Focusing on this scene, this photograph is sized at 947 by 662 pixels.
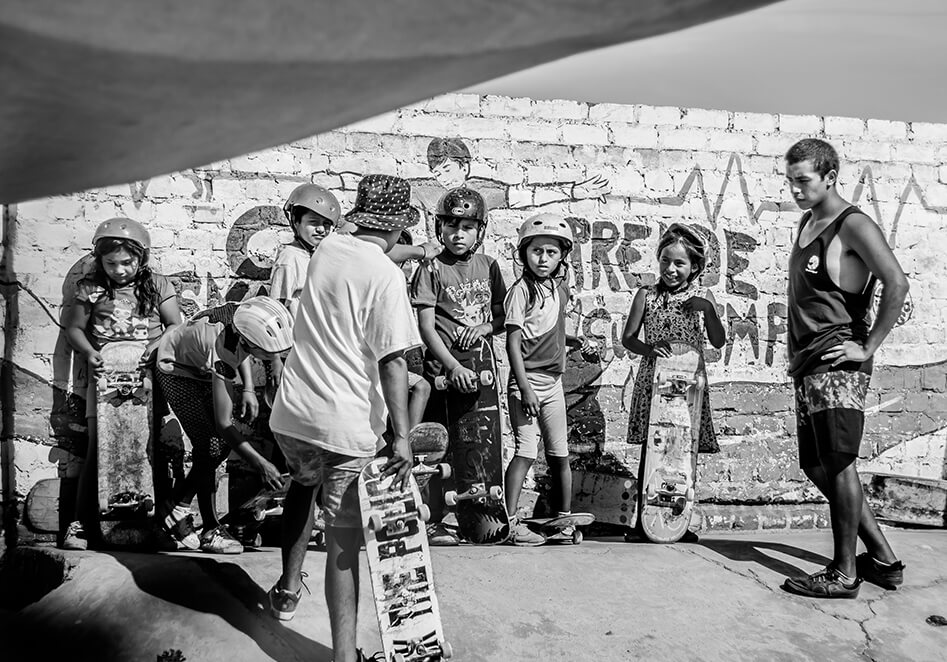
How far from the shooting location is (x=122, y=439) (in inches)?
187

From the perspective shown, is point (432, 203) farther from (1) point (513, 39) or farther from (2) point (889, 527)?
(1) point (513, 39)

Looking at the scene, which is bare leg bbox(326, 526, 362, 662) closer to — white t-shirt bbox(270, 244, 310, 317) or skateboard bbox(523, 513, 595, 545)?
white t-shirt bbox(270, 244, 310, 317)

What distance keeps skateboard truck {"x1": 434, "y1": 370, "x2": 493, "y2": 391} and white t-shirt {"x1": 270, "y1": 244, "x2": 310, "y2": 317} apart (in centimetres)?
86

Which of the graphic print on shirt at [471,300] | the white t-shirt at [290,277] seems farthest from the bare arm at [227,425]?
the graphic print on shirt at [471,300]

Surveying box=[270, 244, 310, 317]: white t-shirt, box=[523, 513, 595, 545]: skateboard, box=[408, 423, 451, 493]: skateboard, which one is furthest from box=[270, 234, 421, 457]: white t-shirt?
box=[523, 513, 595, 545]: skateboard

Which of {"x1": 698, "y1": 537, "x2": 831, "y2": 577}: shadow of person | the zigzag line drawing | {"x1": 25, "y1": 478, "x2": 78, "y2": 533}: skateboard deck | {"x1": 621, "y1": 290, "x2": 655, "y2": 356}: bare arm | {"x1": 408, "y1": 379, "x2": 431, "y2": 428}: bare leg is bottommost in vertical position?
{"x1": 698, "y1": 537, "x2": 831, "y2": 577}: shadow of person

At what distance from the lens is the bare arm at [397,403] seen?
309cm

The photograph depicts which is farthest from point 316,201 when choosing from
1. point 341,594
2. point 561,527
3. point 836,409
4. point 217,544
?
point 836,409

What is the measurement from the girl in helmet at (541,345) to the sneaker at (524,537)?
15cm

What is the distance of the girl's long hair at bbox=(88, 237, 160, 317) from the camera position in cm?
487

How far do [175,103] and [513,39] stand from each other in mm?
252

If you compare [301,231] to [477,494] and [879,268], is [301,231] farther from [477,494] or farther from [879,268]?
[879,268]

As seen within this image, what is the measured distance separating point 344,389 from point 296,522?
0.60m

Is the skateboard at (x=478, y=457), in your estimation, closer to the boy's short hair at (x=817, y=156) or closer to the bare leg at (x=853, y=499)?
the bare leg at (x=853, y=499)
